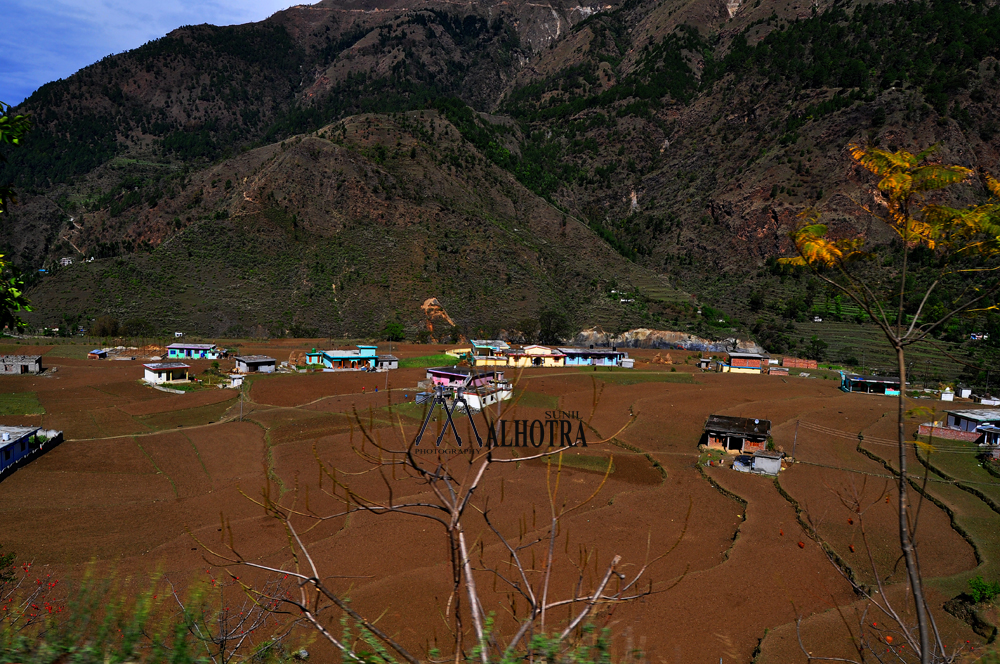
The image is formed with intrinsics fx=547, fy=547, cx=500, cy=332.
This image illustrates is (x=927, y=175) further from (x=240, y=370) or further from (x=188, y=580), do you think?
(x=240, y=370)

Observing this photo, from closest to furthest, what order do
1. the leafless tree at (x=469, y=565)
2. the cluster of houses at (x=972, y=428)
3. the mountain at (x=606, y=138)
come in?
the leafless tree at (x=469, y=565)
the cluster of houses at (x=972, y=428)
the mountain at (x=606, y=138)

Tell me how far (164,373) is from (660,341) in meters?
59.1

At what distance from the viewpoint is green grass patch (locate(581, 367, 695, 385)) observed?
50281 millimetres

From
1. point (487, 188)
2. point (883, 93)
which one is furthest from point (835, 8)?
point (487, 188)

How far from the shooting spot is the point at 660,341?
76.4m

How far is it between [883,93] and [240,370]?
11271 cm

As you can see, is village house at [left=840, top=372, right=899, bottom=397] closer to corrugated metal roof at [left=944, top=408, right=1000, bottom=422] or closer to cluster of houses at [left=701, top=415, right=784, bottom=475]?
corrugated metal roof at [left=944, top=408, right=1000, bottom=422]

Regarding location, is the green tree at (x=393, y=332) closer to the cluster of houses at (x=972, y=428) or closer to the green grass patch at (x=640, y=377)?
the green grass patch at (x=640, y=377)

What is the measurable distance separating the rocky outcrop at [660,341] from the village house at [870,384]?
24.3 meters

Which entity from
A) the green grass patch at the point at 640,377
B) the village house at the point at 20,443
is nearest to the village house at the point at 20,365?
the village house at the point at 20,443

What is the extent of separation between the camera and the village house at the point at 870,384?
4894 cm

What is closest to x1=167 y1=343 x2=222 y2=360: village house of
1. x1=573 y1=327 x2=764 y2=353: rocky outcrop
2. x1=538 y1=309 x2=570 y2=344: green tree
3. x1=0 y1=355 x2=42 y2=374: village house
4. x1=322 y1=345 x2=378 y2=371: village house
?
x1=0 y1=355 x2=42 y2=374: village house

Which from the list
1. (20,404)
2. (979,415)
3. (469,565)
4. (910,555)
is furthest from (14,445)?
(979,415)

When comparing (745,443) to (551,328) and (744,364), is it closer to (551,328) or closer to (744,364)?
(744,364)
